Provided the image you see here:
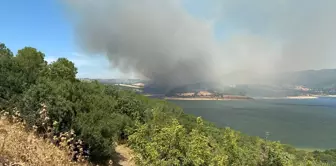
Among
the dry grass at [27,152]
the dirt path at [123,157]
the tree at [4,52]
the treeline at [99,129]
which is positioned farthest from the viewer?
the tree at [4,52]

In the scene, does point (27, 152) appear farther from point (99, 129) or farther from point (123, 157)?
point (123, 157)

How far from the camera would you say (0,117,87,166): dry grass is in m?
3.13

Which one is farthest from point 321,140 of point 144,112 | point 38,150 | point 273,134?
point 38,150

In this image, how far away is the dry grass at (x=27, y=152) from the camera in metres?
3.13

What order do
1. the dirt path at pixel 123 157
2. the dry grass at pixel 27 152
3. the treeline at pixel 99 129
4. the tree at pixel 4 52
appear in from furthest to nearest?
1. the tree at pixel 4 52
2. the dirt path at pixel 123 157
3. the treeline at pixel 99 129
4. the dry grass at pixel 27 152

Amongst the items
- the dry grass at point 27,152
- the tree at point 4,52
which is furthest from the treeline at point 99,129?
the tree at point 4,52

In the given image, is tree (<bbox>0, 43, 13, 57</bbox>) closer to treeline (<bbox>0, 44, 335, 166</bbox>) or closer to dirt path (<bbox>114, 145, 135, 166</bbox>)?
treeline (<bbox>0, 44, 335, 166</bbox>)

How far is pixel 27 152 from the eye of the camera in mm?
3322

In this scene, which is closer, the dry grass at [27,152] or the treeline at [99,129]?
the dry grass at [27,152]

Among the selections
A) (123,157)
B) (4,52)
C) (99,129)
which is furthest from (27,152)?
(4,52)

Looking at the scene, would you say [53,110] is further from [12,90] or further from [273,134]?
[273,134]

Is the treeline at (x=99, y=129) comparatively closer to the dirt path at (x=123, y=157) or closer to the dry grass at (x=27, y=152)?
the dirt path at (x=123, y=157)

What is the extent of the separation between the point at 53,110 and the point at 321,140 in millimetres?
88052

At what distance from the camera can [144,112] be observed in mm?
28531
